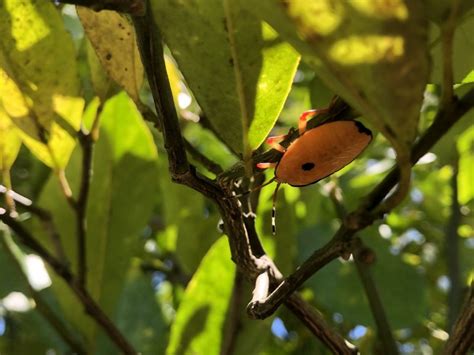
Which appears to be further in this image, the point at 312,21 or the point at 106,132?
the point at 106,132

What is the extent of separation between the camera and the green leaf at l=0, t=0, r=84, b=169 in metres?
0.78

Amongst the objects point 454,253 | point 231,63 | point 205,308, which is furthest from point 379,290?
point 231,63

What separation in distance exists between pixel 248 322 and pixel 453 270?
39 cm

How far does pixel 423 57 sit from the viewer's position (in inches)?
18.5

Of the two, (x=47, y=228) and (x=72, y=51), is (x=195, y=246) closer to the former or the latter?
(x=47, y=228)

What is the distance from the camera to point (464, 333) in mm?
616

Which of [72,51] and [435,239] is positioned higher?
[72,51]

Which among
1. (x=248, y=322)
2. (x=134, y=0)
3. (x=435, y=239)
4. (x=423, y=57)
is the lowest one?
(x=435, y=239)

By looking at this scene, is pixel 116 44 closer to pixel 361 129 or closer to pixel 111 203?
pixel 361 129

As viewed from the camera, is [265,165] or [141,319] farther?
[141,319]

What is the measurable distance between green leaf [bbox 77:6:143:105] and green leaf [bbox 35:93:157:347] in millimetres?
277

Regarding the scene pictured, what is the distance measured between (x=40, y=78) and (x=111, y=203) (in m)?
0.33


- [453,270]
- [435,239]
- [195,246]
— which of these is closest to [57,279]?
[195,246]

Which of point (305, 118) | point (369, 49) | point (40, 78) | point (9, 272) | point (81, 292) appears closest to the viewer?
point (369, 49)
